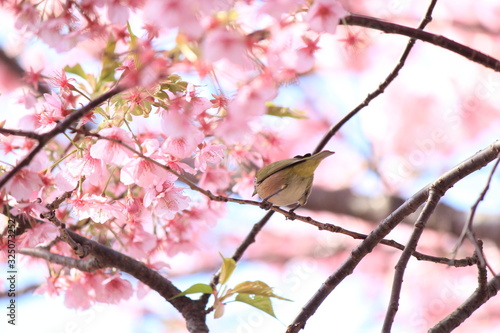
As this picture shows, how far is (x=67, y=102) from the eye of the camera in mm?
1296

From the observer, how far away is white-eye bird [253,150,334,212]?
1533 millimetres

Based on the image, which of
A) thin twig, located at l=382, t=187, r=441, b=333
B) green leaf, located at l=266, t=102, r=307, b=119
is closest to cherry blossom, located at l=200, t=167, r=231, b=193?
green leaf, located at l=266, t=102, r=307, b=119

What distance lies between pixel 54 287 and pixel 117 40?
73cm

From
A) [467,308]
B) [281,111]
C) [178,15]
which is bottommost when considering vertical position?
[467,308]

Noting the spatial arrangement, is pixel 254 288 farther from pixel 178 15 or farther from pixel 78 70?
pixel 78 70

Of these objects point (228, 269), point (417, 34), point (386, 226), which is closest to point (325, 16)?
point (417, 34)

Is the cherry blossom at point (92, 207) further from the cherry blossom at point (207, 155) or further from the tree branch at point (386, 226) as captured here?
the tree branch at point (386, 226)

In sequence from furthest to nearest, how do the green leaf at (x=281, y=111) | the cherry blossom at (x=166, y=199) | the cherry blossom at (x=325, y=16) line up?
the green leaf at (x=281, y=111) → the cherry blossom at (x=166, y=199) → the cherry blossom at (x=325, y=16)

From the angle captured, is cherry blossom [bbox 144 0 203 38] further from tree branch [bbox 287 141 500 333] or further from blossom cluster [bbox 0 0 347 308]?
tree branch [bbox 287 141 500 333]

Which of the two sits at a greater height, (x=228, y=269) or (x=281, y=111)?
(x=281, y=111)

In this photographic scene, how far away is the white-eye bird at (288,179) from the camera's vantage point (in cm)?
153

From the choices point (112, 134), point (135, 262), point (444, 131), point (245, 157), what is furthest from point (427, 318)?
point (112, 134)

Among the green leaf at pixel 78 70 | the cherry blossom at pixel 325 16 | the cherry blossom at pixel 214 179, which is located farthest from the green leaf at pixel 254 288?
the green leaf at pixel 78 70

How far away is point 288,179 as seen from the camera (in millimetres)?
1593
